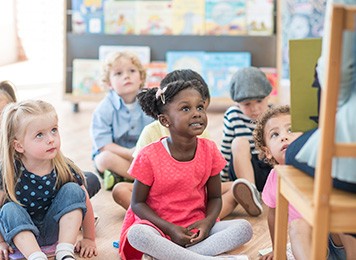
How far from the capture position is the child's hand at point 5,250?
7.00 ft

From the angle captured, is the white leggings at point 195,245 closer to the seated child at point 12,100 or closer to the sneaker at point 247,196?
the sneaker at point 247,196

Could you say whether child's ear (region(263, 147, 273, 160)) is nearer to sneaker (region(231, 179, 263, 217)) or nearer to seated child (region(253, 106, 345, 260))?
seated child (region(253, 106, 345, 260))

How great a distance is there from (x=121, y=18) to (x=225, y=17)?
689mm

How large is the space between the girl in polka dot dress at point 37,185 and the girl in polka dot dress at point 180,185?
0.18 metres

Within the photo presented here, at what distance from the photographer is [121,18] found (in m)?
4.67

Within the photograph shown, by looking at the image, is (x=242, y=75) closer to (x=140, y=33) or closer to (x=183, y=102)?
(x=183, y=102)

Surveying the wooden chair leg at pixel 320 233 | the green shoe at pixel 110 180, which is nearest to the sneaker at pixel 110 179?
the green shoe at pixel 110 180

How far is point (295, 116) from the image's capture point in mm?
1782

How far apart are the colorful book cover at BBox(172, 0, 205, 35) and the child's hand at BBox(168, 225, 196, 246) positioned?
2734mm

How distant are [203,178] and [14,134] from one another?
603mm

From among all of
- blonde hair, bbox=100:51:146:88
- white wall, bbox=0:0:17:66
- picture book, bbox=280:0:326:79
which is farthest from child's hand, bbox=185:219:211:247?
white wall, bbox=0:0:17:66

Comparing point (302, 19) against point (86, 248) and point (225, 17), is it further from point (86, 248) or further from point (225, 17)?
point (86, 248)

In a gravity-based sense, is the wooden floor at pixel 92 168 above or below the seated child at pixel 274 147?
below

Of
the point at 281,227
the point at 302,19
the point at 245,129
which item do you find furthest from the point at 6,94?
the point at 302,19
